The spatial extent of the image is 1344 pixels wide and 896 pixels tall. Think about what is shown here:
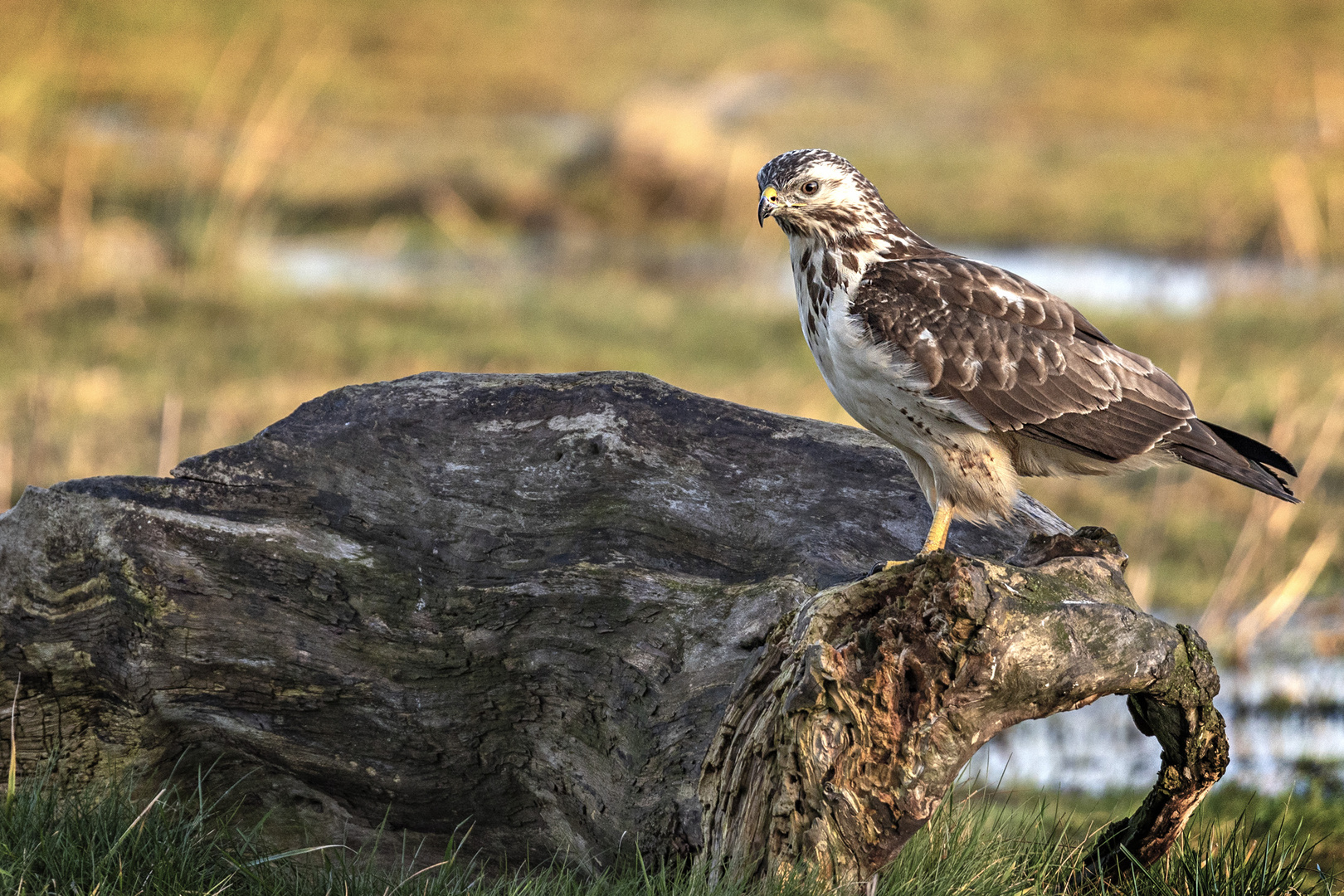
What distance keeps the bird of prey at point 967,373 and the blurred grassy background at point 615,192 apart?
8.91ft

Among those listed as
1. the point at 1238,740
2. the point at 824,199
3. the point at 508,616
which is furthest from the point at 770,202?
the point at 1238,740

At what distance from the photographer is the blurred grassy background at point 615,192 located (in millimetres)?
9789

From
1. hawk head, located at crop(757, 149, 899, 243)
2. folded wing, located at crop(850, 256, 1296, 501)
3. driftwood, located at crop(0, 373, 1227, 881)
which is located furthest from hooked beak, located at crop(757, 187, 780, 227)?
driftwood, located at crop(0, 373, 1227, 881)

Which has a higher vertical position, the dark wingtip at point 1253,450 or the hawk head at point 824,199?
the hawk head at point 824,199

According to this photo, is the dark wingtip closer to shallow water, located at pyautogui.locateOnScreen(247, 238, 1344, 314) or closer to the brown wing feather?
the brown wing feather

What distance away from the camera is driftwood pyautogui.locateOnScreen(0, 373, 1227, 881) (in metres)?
3.35

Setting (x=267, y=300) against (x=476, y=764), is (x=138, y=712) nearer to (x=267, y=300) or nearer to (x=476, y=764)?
(x=476, y=764)

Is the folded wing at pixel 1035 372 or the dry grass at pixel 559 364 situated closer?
the folded wing at pixel 1035 372

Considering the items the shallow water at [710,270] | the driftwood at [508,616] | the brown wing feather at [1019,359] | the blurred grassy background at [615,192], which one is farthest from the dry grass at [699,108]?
the driftwood at [508,616]

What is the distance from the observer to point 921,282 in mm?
4203

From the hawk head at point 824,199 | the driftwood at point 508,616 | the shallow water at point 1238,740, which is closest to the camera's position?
the driftwood at point 508,616

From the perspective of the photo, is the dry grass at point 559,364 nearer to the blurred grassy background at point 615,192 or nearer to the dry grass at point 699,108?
the blurred grassy background at point 615,192

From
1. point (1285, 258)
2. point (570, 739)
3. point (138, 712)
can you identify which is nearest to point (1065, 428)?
point (570, 739)

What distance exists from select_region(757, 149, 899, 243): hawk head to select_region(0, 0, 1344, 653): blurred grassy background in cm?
292
